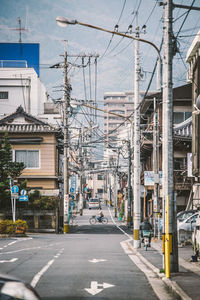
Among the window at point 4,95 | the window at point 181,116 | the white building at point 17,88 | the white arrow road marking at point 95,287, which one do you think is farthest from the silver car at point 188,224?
the window at point 4,95

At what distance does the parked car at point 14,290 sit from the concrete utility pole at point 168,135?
395 inches

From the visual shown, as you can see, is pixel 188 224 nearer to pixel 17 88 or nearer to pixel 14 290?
pixel 14 290

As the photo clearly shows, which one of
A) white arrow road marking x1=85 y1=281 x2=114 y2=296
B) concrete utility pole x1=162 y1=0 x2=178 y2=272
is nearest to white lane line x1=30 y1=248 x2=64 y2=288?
white arrow road marking x1=85 y1=281 x2=114 y2=296

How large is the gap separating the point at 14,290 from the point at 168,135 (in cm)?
1102

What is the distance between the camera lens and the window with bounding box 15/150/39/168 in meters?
47.7

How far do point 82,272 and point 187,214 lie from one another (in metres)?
18.4

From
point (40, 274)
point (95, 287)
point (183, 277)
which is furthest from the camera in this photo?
point (40, 274)

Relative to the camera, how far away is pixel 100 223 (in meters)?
63.8

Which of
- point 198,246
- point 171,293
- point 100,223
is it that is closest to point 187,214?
point 198,246

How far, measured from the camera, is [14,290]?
6215mm

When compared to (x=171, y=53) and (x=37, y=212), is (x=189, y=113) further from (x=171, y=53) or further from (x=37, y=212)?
(x=171, y=53)

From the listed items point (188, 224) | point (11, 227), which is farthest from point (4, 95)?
point (188, 224)

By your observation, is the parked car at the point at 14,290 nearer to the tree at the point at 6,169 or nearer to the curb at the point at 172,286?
the curb at the point at 172,286

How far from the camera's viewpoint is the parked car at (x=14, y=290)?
606cm
